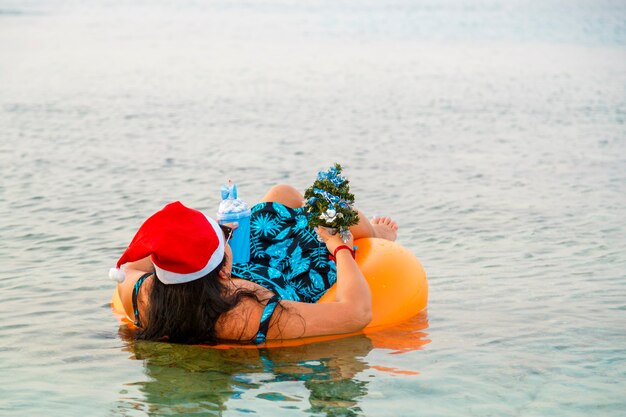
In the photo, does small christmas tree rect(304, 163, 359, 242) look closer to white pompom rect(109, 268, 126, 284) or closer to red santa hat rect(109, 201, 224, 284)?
red santa hat rect(109, 201, 224, 284)

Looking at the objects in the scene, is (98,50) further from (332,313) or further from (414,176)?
(332,313)

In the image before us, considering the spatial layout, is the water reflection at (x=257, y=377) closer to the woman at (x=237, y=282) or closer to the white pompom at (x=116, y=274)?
the woman at (x=237, y=282)

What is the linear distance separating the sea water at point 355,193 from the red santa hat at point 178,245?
2.16ft

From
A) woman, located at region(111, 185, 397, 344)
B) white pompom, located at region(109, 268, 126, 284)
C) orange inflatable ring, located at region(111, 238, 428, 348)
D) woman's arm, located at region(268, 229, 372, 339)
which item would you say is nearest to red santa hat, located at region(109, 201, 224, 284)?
woman, located at region(111, 185, 397, 344)

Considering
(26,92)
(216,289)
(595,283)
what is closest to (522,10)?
(26,92)

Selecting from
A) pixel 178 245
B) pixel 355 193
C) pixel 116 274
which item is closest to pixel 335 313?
pixel 178 245

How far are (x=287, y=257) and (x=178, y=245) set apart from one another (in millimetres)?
1291

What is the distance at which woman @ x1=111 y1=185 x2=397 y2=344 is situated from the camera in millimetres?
4816

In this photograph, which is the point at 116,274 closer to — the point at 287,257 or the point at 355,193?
the point at 287,257

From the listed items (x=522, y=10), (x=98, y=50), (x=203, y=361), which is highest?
(x=522, y=10)

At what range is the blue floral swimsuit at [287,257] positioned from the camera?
5.73m

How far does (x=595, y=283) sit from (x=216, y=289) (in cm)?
332

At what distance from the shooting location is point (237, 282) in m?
5.23

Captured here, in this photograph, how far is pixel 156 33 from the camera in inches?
1241
